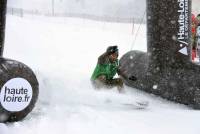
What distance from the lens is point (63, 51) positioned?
1617 centimetres

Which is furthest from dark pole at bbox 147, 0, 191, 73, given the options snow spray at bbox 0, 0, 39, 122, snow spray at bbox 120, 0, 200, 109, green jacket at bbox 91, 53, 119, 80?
snow spray at bbox 0, 0, 39, 122

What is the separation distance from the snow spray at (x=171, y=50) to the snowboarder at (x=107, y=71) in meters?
0.62

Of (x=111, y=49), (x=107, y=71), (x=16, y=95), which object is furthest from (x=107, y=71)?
(x=16, y=95)

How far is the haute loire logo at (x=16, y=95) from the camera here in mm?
5914

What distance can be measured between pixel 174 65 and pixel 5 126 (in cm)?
366

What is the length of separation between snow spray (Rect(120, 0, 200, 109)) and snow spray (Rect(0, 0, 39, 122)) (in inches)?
110

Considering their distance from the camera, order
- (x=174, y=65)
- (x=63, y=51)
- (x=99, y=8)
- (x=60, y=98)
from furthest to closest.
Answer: (x=99, y=8)
(x=63, y=51)
(x=174, y=65)
(x=60, y=98)

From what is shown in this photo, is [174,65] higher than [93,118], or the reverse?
[174,65]

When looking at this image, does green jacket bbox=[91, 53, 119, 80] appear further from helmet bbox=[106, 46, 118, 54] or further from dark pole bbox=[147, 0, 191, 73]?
dark pole bbox=[147, 0, 191, 73]

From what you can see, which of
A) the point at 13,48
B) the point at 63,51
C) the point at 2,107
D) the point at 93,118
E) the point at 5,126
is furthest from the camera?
the point at 63,51

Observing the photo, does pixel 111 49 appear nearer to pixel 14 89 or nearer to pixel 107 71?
pixel 107 71

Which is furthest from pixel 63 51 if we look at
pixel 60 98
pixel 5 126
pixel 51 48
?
pixel 5 126

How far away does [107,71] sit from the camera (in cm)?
879

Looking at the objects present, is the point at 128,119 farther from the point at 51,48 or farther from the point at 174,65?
the point at 51,48
